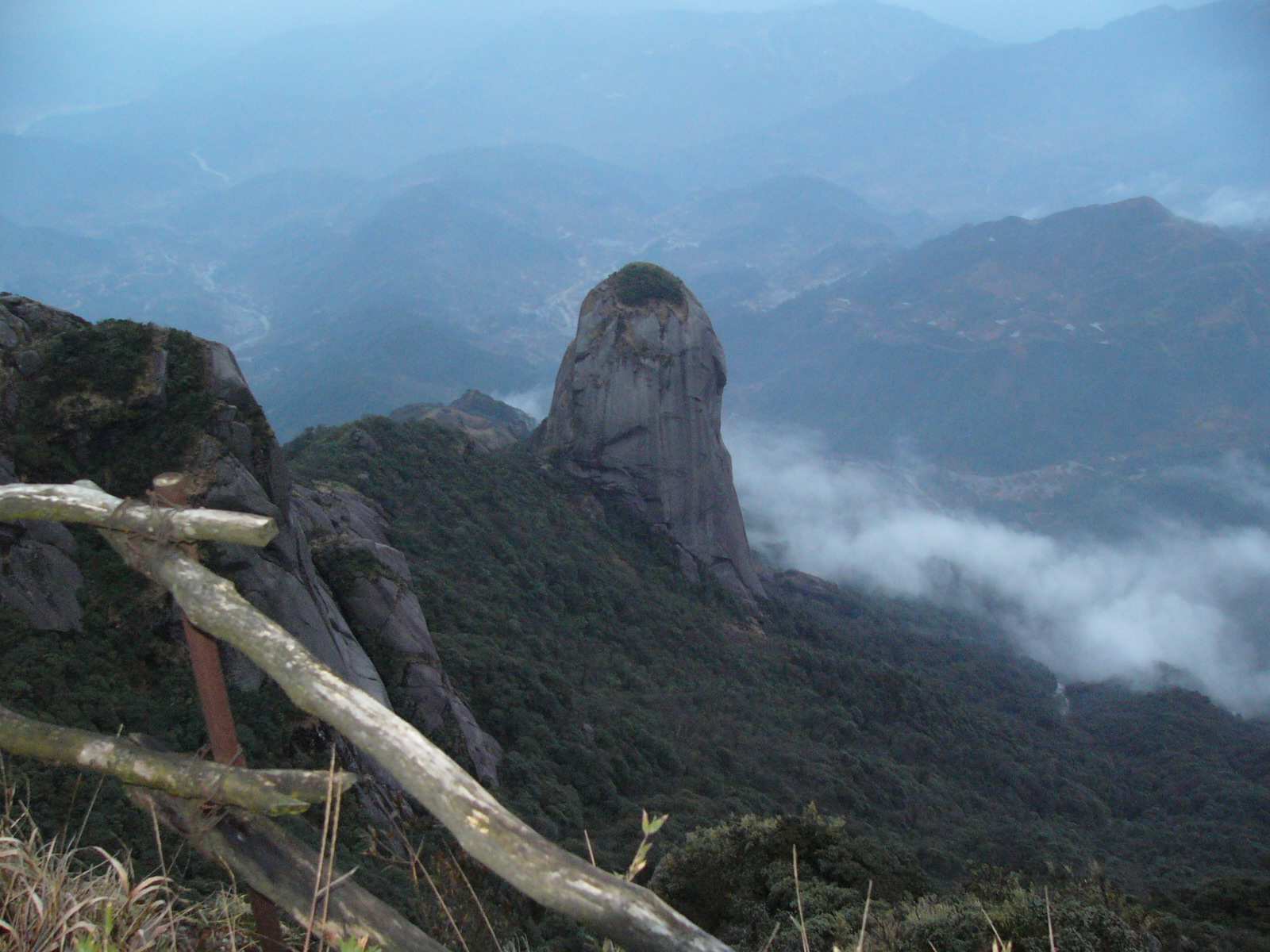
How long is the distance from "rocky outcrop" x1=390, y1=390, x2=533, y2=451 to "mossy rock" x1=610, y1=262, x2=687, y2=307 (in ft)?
43.0

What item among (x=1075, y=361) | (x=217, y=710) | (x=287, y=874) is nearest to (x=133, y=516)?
(x=217, y=710)

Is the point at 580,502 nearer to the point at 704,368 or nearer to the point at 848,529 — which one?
the point at 704,368

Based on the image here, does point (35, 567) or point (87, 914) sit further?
point (35, 567)

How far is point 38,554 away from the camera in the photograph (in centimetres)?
1170

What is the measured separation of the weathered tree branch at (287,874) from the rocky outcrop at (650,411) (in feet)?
146

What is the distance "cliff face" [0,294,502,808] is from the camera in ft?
40.3

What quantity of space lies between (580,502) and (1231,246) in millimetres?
199764

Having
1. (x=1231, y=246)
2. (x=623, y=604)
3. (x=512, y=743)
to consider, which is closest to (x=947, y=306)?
(x=1231, y=246)

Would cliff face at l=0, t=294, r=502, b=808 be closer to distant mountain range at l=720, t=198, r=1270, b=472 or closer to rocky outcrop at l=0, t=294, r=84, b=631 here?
rocky outcrop at l=0, t=294, r=84, b=631

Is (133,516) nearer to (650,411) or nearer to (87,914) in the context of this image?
(87,914)

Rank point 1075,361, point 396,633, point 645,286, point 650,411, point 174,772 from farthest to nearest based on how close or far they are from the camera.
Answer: point 1075,361, point 645,286, point 650,411, point 396,633, point 174,772

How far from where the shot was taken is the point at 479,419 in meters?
67.4

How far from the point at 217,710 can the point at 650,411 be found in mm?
45177

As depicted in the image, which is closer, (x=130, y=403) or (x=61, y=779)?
(x=61, y=779)
